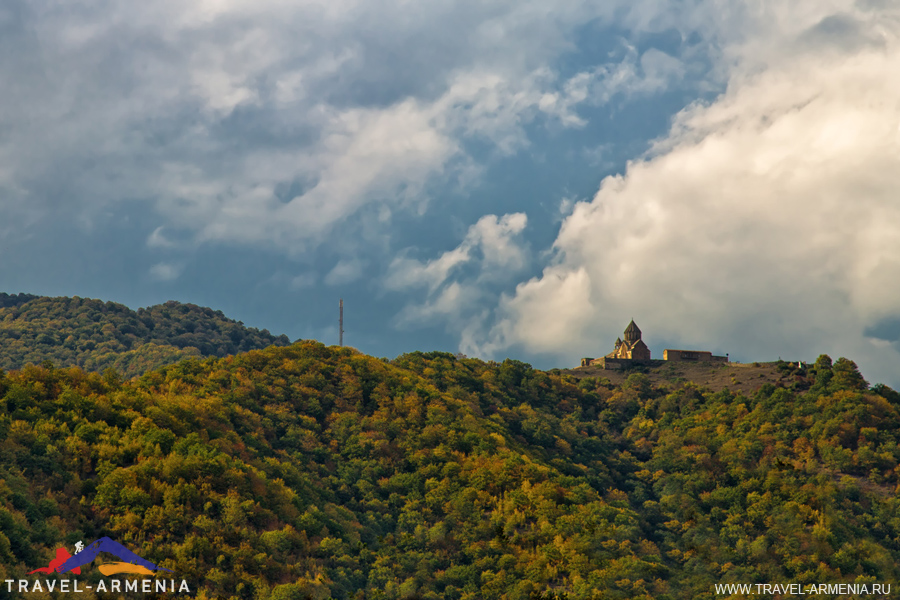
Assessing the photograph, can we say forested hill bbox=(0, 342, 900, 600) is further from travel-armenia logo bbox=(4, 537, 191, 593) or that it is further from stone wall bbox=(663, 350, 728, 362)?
stone wall bbox=(663, 350, 728, 362)

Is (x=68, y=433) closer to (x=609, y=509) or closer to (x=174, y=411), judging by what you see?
(x=174, y=411)

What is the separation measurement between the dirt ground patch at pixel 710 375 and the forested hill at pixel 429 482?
20.1ft

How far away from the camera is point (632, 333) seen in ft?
522

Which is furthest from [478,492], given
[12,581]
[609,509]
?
[12,581]

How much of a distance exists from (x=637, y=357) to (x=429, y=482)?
7791cm

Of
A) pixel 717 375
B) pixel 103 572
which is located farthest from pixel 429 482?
pixel 717 375

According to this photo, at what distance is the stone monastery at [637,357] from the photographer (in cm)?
14625

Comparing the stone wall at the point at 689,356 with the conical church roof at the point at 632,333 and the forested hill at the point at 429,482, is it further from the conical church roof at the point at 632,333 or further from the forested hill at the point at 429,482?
the forested hill at the point at 429,482

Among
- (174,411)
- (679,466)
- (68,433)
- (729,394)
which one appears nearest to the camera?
(68,433)

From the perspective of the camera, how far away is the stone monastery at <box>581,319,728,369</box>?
14625 centimetres

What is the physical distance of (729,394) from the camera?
120m

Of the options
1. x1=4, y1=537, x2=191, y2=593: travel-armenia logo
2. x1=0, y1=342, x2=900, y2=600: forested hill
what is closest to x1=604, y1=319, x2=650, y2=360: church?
x1=0, y1=342, x2=900, y2=600: forested hill

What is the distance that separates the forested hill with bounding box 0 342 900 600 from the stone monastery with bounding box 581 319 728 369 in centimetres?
2542

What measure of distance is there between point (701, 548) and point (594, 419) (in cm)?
3822
